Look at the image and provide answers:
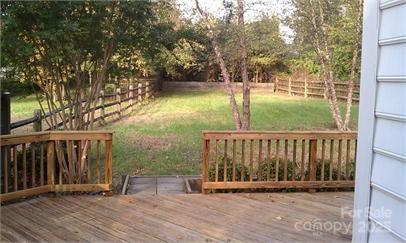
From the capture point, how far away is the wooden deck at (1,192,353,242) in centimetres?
336

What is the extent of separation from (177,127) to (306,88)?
41.7ft

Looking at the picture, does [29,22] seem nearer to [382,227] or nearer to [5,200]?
[5,200]

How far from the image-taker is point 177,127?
1074 centimetres

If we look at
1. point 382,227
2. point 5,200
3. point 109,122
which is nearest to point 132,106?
point 109,122

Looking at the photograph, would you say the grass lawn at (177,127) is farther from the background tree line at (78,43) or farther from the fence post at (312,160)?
the fence post at (312,160)

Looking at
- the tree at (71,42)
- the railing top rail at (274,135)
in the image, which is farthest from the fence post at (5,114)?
the railing top rail at (274,135)

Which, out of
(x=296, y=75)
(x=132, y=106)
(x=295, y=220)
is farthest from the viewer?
(x=296, y=75)

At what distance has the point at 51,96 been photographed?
4980 mm

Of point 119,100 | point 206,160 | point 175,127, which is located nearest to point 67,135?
point 206,160

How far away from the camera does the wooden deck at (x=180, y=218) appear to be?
11.0ft

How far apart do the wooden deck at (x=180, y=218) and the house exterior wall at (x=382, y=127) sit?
5.15ft

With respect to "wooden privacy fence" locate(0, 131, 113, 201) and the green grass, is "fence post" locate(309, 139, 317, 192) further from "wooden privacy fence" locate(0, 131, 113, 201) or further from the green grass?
"wooden privacy fence" locate(0, 131, 113, 201)

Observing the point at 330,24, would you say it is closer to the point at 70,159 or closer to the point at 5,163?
the point at 70,159

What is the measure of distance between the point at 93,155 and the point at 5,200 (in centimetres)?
328
